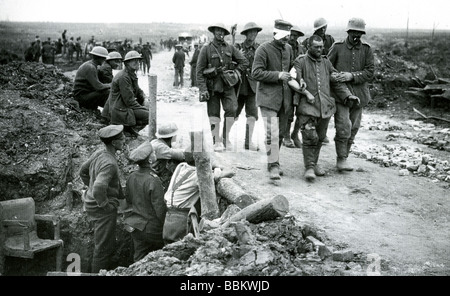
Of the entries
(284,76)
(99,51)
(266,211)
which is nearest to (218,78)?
(284,76)

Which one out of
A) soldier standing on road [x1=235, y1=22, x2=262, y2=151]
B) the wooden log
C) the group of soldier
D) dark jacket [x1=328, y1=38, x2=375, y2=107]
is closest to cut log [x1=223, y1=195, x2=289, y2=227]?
the wooden log

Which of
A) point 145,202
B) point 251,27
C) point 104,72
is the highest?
point 251,27

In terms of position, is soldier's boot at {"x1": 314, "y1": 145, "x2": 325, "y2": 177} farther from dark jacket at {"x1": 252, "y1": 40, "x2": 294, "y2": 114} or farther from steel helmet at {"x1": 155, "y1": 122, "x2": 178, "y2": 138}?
steel helmet at {"x1": 155, "y1": 122, "x2": 178, "y2": 138}

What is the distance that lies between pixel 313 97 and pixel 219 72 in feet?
5.70

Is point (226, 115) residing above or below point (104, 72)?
below

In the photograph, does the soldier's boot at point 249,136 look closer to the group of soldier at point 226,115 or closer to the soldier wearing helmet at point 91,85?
the group of soldier at point 226,115

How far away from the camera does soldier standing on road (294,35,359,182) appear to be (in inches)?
237

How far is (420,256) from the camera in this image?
4.02 meters

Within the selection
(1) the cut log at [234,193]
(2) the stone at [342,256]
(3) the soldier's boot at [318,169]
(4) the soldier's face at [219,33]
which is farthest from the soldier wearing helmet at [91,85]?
(2) the stone at [342,256]

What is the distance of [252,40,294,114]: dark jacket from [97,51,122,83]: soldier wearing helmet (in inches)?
128

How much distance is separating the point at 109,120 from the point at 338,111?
413 cm

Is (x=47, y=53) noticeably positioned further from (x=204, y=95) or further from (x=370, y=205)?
→ (x=370, y=205)

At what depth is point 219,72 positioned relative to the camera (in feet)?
23.0
